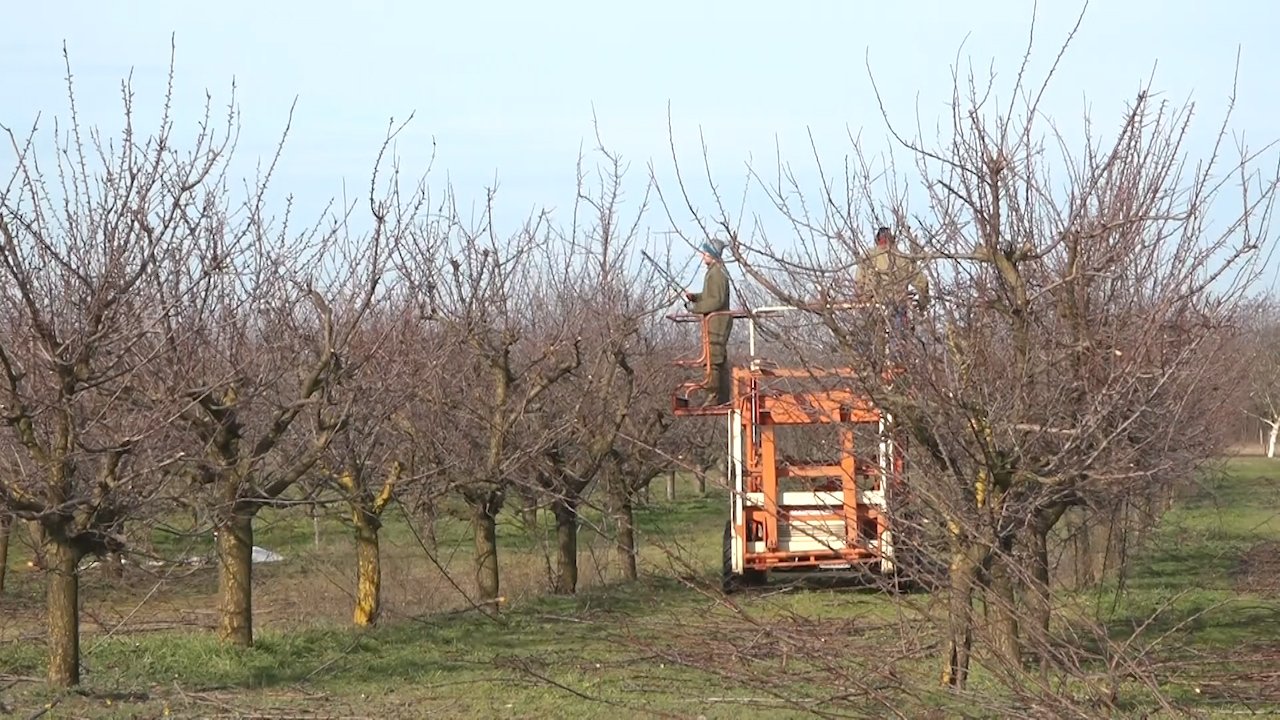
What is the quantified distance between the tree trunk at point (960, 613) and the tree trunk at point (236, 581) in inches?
213

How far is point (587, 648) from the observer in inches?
446

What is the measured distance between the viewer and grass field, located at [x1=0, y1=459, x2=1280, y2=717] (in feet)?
21.2

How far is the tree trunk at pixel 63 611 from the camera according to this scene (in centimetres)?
838

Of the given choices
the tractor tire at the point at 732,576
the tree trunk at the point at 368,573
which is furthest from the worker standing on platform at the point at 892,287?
the tractor tire at the point at 732,576

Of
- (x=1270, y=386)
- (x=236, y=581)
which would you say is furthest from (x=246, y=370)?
(x=1270, y=386)

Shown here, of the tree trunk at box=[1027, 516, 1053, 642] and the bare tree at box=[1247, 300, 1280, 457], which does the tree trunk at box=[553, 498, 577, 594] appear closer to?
the tree trunk at box=[1027, 516, 1053, 642]

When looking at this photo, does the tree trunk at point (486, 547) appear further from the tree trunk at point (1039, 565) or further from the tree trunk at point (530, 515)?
the tree trunk at point (1039, 565)

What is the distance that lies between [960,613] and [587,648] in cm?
616

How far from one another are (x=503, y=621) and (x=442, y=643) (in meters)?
1.19

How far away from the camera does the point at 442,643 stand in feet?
38.6

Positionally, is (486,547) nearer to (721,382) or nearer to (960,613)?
(721,382)

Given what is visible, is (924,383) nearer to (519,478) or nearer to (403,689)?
(403,689)

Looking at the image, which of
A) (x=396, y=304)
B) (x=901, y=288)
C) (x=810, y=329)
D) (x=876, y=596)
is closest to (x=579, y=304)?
(x=396, y=304)

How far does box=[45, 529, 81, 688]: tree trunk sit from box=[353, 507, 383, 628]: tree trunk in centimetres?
434
